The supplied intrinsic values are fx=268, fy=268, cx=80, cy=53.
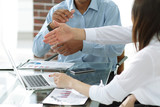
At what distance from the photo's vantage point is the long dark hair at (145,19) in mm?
1257

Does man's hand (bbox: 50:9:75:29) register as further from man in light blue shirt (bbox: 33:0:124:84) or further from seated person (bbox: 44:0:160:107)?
seated person (bbox: 44:0:160:107)

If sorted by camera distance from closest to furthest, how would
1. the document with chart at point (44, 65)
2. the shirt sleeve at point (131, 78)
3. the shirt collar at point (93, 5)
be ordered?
the shirt sleeve at point (131, 78) < the document with chart at point (44, 65) < the shirt collar at point (93, 5)

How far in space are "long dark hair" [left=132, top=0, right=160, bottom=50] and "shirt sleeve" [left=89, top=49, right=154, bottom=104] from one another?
11 centimetres

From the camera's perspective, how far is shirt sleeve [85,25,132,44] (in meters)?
1.73

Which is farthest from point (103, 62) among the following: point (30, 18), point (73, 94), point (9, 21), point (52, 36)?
point (30, 18)

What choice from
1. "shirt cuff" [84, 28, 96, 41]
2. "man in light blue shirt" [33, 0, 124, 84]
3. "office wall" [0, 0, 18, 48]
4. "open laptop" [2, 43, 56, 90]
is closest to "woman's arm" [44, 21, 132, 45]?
"shirt cuff" [84, 28, 96, 41]

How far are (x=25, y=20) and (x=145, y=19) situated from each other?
5.81m

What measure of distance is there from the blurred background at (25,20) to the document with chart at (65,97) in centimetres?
157

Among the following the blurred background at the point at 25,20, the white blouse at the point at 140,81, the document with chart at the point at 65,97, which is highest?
the white blouse at the point at 140,81

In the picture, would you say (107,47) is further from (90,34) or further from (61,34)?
(61,34)

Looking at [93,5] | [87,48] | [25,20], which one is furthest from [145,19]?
[25,20]

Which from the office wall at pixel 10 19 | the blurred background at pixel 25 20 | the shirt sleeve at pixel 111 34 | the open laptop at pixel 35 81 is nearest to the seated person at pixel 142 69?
the open laptop at pixel 35 81

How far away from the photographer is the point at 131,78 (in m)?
1.26

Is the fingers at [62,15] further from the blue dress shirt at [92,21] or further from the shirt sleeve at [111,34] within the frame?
the shirt sleeve at [111,34]
